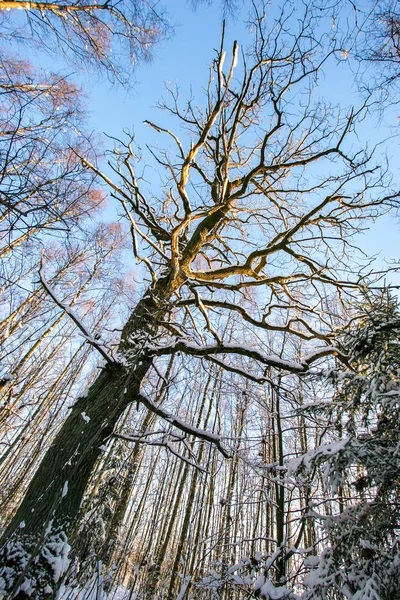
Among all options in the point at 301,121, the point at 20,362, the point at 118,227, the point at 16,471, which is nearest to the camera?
the point at 301,121

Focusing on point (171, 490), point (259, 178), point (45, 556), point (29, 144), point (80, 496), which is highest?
point (259, 178)

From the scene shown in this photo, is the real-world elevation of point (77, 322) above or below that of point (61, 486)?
above

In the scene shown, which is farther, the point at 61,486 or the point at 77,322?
the point at 77,322

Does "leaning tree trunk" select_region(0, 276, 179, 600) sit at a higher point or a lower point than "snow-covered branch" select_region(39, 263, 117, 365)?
lower

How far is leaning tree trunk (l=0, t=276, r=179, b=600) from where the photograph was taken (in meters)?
2.01

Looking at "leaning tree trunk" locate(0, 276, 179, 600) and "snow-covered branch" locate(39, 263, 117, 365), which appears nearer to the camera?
"leaning tree trunk" locate(0, 276, 179, 600)

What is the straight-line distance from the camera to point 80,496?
99.5 inches

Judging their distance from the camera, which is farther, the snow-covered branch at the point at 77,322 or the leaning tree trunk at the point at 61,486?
the snow-covered branch at the point at 77,322

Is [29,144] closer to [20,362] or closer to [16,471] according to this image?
[20,362]

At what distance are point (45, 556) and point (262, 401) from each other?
2306 millimetres

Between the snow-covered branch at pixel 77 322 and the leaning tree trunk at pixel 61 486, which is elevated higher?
the snow-covered branch at pixel 77 322

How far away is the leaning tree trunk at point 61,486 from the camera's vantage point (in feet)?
6.60

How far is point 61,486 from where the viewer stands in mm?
2414

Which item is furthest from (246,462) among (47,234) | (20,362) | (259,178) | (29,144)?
(20,362)
